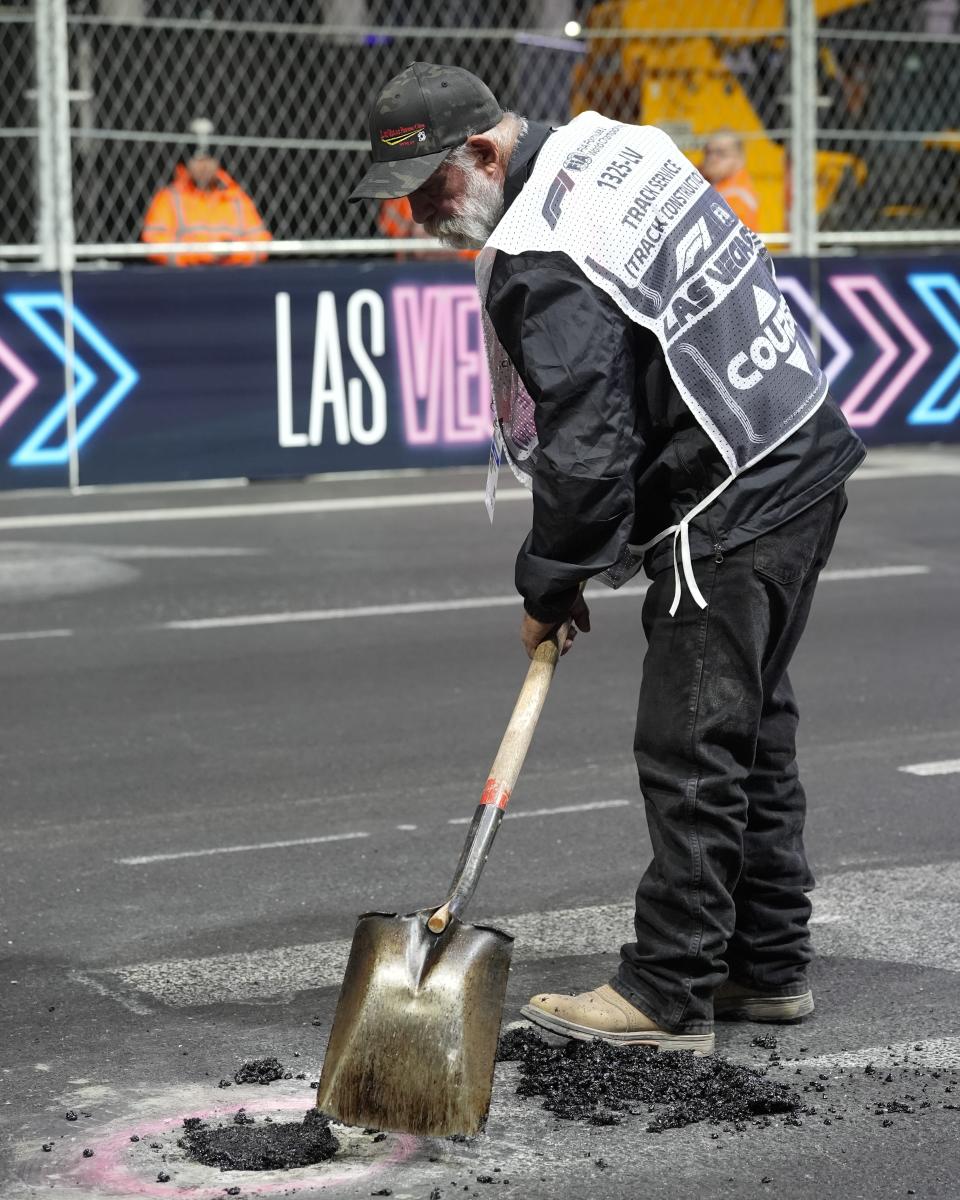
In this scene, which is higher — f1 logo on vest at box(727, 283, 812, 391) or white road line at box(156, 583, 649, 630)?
f1 logo on vest at box(727, 283, 812, 391)

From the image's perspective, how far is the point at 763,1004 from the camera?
4492 millimetres

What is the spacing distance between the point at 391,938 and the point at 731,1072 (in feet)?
2.51

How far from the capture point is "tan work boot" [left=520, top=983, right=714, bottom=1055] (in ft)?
14.0

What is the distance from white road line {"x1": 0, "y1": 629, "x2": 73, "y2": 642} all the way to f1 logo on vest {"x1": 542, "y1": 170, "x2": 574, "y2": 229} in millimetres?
5087

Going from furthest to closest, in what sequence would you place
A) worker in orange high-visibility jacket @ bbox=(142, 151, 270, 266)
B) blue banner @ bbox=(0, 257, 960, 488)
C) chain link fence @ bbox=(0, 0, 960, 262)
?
worker in orange high-visibility jacket @ bbox=(142, 151, 270, 266) → chain link fence @ bbox=(0, 0, 960, 262) → blue banner @ bbox=(0, 257, 960, 488)

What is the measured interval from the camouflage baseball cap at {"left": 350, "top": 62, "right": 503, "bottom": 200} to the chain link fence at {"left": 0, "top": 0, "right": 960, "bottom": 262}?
346 inches

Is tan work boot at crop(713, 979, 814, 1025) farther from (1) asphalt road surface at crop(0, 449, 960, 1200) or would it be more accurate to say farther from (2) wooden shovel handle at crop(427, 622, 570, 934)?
(2) wooden shovel handle at crop(427, 622, 570, 934)

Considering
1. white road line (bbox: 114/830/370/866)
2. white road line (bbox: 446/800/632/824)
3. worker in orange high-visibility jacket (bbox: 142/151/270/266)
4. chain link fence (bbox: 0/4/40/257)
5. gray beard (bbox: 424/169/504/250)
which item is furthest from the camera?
worker in orange high-visibility jacket (bbox: 142/151/270/266)

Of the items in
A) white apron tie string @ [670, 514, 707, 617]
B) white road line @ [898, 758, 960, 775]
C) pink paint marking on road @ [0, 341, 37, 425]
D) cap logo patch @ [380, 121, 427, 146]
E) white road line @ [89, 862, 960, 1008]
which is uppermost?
cap logo patch @ [380, 121, 427, 146]

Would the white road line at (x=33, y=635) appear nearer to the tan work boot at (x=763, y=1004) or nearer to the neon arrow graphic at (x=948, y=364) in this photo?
the tan work boot at (x=763, y=1004)

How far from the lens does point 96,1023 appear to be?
4.50m

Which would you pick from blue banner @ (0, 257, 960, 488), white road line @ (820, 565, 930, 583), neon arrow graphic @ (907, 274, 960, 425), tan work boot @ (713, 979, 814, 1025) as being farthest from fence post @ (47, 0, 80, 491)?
tan work boot @ (713, 979, 814, 1025)

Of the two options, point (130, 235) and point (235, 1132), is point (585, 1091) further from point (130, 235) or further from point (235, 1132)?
point (130, 235)

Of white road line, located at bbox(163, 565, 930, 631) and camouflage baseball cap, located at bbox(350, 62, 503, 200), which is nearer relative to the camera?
camouflage baseball cap, located at bbox(350, 62, 503, 200)
